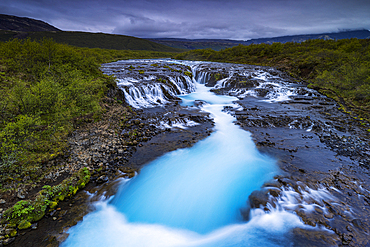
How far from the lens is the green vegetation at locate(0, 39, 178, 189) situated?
696cm

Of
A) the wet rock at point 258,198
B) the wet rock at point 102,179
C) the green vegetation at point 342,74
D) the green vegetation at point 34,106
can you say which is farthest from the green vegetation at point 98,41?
the wet rock at point 258,198

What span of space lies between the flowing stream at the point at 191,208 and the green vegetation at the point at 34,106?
4.16m

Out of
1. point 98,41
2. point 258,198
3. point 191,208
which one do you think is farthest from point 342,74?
point 98,41

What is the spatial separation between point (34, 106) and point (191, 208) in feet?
32.1

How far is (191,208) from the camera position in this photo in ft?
25.1

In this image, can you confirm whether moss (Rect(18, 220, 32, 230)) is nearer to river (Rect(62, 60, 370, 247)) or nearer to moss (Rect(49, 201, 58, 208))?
moss (Rect(49, 201, 58, 208))

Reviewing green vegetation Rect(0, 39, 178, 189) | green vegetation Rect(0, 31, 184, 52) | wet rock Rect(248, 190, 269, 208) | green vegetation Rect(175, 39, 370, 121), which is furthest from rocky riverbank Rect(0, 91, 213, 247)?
green vegetation Rect(0, 31, 184, 52)

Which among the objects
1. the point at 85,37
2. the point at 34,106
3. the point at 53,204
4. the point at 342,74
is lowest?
the point at 53,204

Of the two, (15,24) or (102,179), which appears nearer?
(102,179)

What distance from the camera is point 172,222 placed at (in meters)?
6.99

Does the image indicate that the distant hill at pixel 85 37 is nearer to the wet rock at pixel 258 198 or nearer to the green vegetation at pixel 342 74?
the green vegetation at pixel 342 74

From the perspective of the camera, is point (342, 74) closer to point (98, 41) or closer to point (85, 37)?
point (98, 41)

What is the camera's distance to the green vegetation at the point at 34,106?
696 cm

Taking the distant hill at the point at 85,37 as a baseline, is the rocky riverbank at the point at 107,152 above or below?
below
